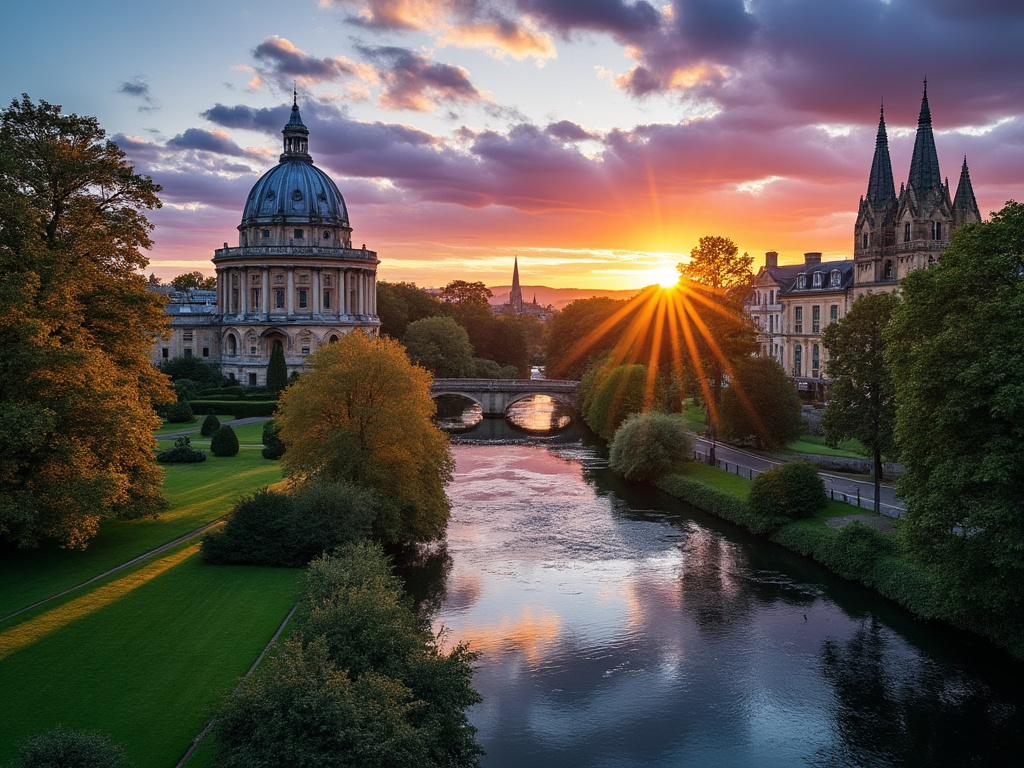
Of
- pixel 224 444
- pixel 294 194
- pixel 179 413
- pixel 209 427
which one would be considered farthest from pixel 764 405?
pixel 294 194

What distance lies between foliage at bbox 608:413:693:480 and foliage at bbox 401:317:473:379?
4693 centimetres

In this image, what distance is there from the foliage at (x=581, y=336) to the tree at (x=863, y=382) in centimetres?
5342

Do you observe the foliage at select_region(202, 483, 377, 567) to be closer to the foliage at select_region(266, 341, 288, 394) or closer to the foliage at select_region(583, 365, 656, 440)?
the foliage at select_region(583, 365, 656, 440)

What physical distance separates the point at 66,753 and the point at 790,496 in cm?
3258

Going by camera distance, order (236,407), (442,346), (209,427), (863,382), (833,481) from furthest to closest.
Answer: (442,346), (236,407), (209,427), (833,481), (863,382)

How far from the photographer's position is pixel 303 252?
99.0m

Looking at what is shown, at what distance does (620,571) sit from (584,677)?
34.1 ft

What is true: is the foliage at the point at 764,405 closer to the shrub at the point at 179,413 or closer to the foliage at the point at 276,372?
the shrub at the point at 179,413

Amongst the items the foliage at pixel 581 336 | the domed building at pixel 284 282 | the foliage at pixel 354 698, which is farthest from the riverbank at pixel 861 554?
the domed building at pixel 284 282

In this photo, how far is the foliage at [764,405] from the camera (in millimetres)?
54625

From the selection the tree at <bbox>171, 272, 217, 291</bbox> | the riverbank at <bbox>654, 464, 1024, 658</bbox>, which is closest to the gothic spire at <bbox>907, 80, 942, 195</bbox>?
the riverbank at <bbox>654, 464, 1024, 658</bbox>

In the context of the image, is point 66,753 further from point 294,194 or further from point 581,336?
point 581,336

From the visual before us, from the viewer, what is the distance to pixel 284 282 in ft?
327

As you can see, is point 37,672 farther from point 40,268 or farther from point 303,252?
point 303,252
